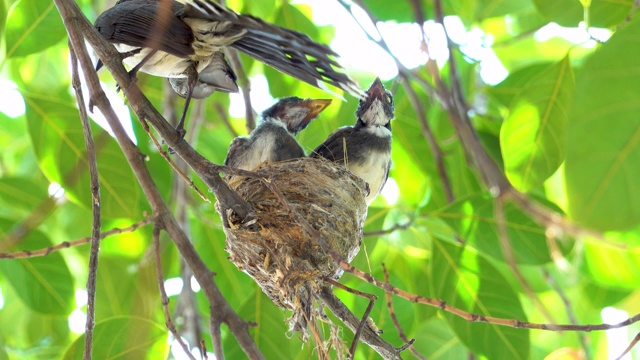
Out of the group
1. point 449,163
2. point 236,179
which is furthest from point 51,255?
point 449,163

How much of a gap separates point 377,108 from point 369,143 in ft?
1.01

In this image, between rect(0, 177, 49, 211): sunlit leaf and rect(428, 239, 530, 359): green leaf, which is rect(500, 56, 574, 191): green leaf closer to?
rect(428, 239, 530, 359): green leaf

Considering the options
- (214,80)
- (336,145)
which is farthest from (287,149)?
(214,80)

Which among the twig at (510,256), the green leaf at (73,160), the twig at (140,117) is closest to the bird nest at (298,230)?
the twig at (140,117)

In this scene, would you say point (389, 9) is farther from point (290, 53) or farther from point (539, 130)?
point (539, 130)

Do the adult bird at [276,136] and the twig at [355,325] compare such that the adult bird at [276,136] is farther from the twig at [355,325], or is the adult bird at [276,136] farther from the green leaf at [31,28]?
the twig at [355,325]

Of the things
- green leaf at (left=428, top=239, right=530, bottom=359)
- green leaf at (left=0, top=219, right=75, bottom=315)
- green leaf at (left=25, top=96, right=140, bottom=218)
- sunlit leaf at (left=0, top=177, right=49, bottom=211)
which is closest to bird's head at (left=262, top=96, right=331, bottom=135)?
green leaf at (left=25, top=96, right=140, bottom=218)

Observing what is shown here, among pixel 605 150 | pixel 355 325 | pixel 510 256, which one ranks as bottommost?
pixel 510 256

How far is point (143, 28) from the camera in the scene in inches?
144

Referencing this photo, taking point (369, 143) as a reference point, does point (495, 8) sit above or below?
above

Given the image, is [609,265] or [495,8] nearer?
[609,265]

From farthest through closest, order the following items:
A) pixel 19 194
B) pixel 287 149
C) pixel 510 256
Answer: pixel 287 149 → pixel 19 194 → pixel 510 256

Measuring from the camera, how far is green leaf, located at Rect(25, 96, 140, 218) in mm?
4047

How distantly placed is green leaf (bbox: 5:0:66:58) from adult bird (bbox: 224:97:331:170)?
124 cm
